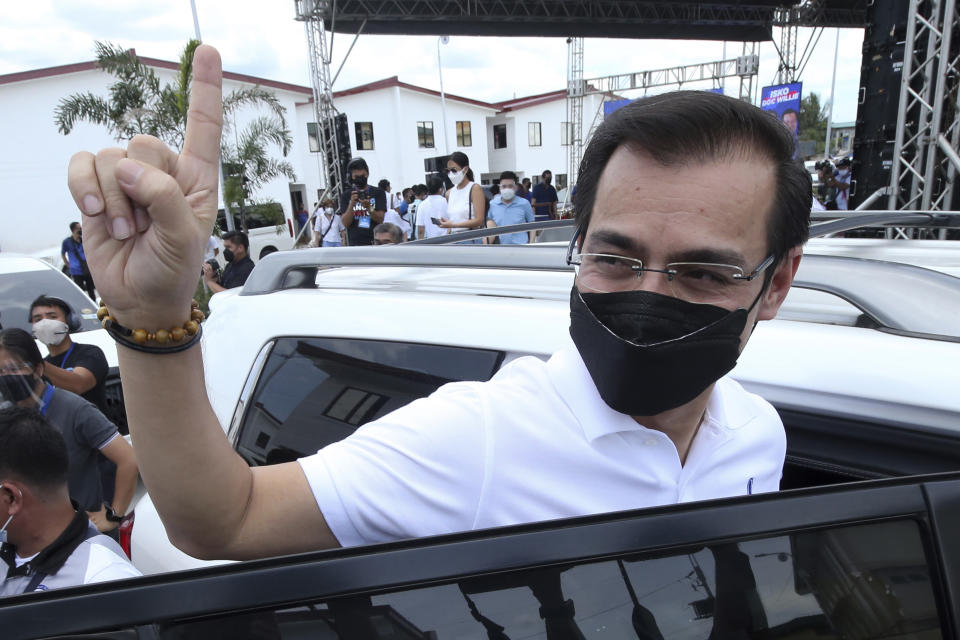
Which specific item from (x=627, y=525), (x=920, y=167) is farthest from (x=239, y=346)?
(x=920, y=167)

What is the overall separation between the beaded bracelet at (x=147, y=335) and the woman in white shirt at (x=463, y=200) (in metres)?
6.04

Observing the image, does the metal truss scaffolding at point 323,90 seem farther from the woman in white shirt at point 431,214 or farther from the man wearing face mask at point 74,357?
the man wearing face mask at point 74,357

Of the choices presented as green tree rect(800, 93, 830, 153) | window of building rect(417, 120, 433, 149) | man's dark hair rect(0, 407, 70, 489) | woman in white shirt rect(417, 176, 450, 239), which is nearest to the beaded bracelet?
man's dark hair rect(0, 407, 70, 489)

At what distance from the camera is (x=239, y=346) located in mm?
1965

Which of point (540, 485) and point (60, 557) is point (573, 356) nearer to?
point (540, 485)

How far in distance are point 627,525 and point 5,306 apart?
6420 millimetres

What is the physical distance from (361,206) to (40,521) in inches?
222

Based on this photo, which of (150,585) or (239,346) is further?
(239,346)

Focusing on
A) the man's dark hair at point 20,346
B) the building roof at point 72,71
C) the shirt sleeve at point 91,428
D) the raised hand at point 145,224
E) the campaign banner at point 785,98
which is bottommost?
the shirt sleeve at point 91,428

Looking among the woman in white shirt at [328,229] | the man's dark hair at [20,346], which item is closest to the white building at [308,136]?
the woman in white shirt at [328,229]

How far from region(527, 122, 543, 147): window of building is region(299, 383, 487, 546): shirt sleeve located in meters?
35.6

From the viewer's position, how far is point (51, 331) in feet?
11.9

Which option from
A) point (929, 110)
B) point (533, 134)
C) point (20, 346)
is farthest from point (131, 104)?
point (533, 134)

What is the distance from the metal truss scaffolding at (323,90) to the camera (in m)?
11.8
